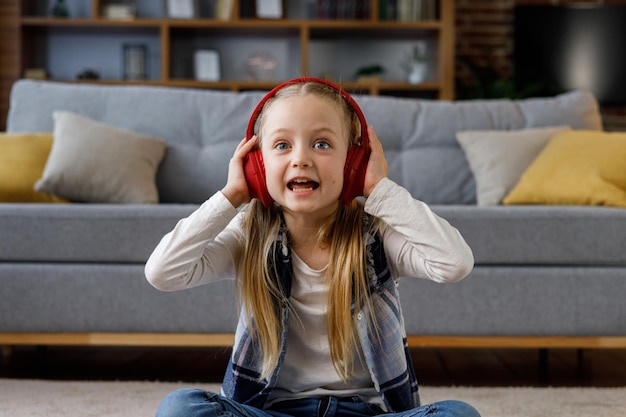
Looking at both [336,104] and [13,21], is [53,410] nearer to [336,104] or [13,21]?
[336,104]

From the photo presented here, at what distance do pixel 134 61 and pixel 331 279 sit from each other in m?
4.40

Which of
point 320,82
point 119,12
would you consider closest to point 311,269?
point 320,82

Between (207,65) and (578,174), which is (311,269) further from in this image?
(207,65)

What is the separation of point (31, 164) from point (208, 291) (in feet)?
2.81

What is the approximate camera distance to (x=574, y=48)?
558cm

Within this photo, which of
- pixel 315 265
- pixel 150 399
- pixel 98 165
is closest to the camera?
pixel 315 265

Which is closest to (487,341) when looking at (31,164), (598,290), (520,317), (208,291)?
(520,317)

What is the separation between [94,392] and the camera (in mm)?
1961

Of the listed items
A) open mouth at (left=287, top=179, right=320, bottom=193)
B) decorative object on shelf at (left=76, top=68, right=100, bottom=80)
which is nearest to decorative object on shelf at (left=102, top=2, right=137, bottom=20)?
decorative object on shelf at (left=76, top=68, right=100, bottom=80)

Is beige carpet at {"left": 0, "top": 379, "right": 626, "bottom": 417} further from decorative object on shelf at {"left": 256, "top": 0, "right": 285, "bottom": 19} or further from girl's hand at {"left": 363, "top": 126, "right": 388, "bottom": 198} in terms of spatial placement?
decorative object on shelf at {"left": 256, "top": 0, "right": 285, "bottom": 19}

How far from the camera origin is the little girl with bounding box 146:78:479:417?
47.3 inches

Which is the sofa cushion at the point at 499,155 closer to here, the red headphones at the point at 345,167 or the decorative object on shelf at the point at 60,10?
the red headphones at the point at 345,167

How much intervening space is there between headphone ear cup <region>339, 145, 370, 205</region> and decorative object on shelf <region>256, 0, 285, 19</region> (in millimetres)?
4124

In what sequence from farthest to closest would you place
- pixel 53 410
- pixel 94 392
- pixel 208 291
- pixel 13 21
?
pixel 13 21
pixel 208 291
pixel 94 392
pixel 53 410
